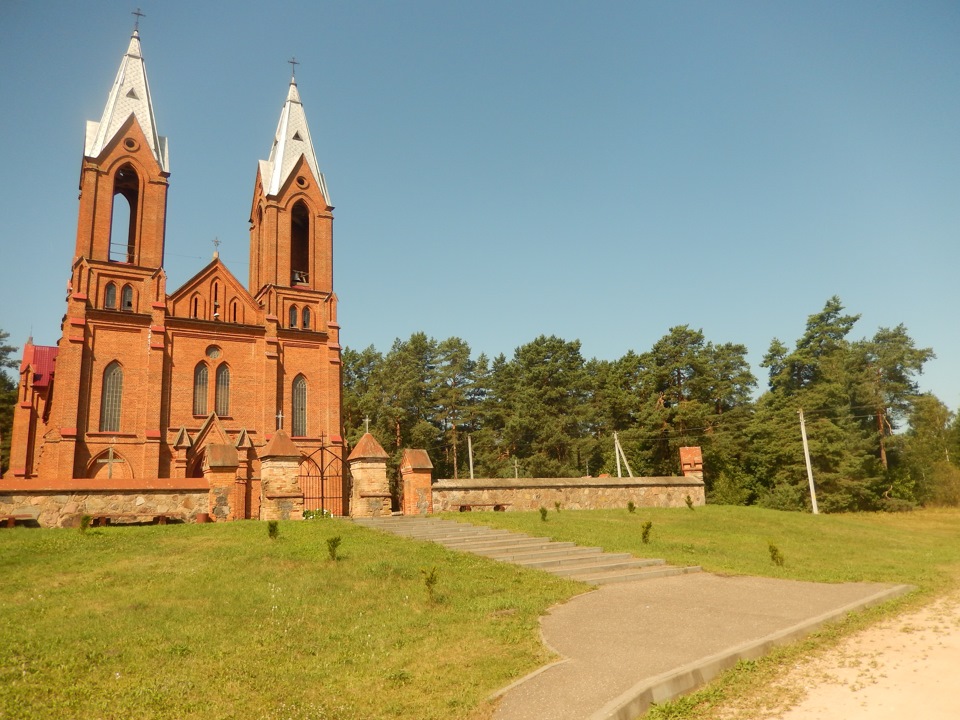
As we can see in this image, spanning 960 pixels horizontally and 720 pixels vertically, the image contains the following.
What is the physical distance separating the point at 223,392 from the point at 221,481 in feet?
49.8

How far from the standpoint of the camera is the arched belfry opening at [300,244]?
34812 mm

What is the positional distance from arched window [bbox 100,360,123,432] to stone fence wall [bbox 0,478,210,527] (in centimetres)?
1353

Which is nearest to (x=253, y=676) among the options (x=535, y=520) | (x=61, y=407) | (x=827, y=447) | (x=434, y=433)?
(x=535, y=520)

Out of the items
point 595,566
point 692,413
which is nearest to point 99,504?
point 595,566

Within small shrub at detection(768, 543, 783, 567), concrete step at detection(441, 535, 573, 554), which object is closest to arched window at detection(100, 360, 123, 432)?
concrete step at detection(441, 535, 573, 554)

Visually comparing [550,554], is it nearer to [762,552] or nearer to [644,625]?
[644,625]

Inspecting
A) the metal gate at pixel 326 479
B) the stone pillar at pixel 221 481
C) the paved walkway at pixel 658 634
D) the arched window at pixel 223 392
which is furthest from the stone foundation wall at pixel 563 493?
the arched window at pixel 223 392

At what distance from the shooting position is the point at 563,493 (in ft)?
76.2

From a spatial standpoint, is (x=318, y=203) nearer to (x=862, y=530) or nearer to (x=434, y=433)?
(x=434, y=433)

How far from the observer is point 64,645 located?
669 cm

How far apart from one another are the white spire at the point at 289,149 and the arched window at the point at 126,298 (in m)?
8.59

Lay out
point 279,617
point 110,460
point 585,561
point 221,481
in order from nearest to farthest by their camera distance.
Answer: point 279,617
point 585,561
point 221,481
point 110,460

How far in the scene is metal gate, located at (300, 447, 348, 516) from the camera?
29.8 meters

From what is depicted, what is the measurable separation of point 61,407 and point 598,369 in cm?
4075
